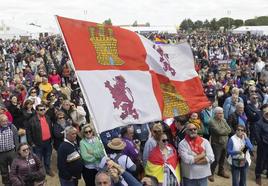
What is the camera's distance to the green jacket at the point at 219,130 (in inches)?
299

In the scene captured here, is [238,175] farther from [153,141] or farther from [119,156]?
[119,156]

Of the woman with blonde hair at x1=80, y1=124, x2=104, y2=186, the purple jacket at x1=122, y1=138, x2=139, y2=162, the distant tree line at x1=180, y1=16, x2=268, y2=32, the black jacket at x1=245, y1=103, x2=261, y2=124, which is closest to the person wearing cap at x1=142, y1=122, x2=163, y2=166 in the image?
the purple jacket at x1=122, y1=138, x2=139, y2=162

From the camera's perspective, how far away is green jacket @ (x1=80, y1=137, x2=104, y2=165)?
226 inches

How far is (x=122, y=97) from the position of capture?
4.67m

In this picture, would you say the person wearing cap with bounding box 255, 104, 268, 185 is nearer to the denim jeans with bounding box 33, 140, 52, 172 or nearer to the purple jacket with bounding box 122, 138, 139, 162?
the purple jacket with bounding box 122, 138, 139, 162

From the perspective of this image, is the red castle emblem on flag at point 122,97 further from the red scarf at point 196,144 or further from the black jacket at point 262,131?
the black jacket at point 262,131

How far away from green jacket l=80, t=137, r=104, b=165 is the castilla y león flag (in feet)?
4.07

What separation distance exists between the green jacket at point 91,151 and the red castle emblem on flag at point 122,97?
4.18 ft

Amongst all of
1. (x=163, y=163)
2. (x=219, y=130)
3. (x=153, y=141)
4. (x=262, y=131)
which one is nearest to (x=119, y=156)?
(x=163, y=163)

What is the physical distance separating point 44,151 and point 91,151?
2.31 m

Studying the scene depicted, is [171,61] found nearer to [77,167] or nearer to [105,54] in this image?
[105,54]

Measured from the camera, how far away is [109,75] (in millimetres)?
4688

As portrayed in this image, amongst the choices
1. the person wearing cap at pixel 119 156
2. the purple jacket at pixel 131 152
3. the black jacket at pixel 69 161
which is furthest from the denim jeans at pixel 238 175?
the black jacket at pixel 69 161

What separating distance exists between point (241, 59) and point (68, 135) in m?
17.2
